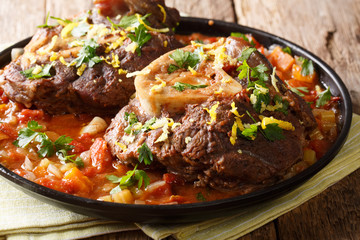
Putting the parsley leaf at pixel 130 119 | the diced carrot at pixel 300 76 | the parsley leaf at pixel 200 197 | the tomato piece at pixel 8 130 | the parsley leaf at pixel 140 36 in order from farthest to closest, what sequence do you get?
the diced carrot at pixel 300 76 → the parsley leaf at pixel 140 36 → the tomato piece at pixel 8 130 → the parsley leaf at pixel 130 119 → the parsley leaf at pixel 200 197

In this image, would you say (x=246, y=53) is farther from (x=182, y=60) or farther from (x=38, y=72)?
(x=38, y=72)

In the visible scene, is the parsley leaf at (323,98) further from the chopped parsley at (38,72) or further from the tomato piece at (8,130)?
the tomato piece at (8,130)

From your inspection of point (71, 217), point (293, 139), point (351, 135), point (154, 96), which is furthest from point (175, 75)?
point (351, 135)

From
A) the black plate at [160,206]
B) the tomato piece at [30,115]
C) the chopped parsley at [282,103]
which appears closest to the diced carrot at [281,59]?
the chopped parsley at [282,103]

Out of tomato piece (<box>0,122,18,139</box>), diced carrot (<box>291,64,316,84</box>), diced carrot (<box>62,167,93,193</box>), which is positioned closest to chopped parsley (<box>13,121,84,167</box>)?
tomato piece (<box>0,122,18,139</box>)

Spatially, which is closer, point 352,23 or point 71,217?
point 71,217

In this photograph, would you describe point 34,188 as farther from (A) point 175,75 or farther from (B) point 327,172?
(B) point 327,172

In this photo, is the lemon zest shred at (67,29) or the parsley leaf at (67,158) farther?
the lemon zest shred at (67,29)

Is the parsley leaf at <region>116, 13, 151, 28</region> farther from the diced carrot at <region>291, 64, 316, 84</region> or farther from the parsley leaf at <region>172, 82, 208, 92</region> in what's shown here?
the diced carrot at <region>291, 64, 316, 84</region>
